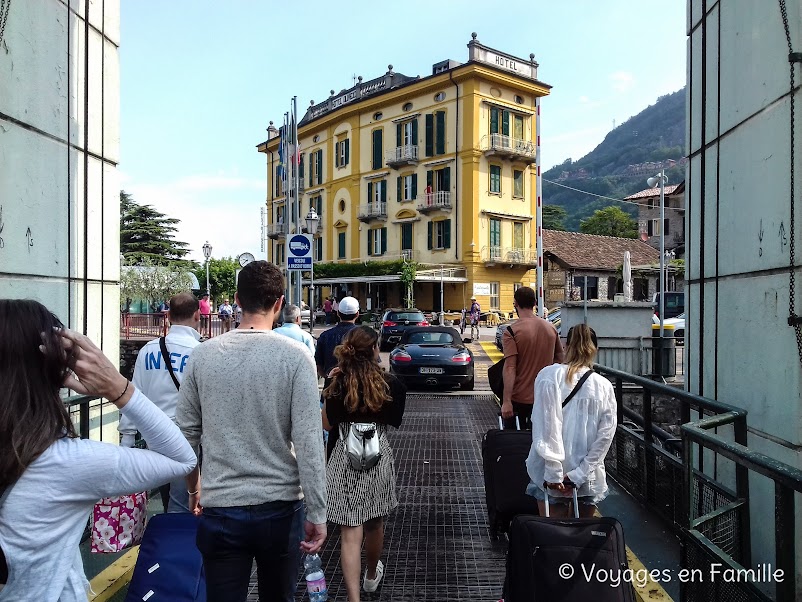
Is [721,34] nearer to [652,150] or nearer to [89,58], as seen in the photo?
[89,58]

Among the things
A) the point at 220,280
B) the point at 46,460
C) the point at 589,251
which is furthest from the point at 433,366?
the point at 220,280

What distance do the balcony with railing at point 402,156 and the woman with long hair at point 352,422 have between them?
3841 cm

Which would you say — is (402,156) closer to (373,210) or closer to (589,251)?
(373,210)

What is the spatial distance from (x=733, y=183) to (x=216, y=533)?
3.83 metres

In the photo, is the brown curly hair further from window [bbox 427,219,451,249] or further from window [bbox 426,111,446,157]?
window [bbox 426,111,446,157]

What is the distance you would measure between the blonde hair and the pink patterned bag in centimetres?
247

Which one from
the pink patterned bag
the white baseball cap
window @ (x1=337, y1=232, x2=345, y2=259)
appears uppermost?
window @ (x1=337, y1=232, x2=345, y2=259)

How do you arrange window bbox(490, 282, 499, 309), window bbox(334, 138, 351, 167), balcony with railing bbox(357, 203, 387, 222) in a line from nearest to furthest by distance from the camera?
window bbox(490, 282, 499, 309) < balcony with railing bbox(357, 203, 387, 222) < window bbox(334, 138, 351, 167)

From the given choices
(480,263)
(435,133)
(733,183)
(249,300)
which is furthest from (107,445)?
(435,133)

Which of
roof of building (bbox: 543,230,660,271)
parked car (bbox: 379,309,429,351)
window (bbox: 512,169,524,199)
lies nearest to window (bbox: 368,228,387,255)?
window (bbox: 512,169,524,199)

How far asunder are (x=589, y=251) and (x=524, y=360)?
43.2 metres

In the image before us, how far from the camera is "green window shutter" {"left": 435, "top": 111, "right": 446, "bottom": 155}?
3972 cm

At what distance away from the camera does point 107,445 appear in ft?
6.10

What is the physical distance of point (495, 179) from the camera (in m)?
39.4
